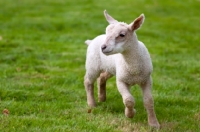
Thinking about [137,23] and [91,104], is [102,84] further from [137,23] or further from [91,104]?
[137,23]

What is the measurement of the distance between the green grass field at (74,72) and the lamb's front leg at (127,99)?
155mm

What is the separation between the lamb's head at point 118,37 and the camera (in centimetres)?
458

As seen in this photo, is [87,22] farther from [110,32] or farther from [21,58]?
[110,32]

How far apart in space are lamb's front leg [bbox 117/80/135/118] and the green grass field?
155 millimetres

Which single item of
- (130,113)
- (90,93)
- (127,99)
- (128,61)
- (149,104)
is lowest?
(90,93)

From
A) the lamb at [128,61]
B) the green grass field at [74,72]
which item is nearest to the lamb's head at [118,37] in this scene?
the lamb at [128,61]

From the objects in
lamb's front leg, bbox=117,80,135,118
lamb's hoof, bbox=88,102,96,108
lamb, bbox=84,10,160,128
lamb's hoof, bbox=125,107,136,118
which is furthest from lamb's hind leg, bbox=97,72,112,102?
lamb's hoof, bbox=125,107,136,118

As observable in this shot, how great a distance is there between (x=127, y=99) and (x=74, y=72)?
11.3 feet

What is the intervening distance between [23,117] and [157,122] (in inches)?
74.3

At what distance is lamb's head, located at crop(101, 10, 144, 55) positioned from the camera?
458 cm

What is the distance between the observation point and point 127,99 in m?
4.95

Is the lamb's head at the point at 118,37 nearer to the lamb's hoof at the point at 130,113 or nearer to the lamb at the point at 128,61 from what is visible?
the lamb at the point at 128,61

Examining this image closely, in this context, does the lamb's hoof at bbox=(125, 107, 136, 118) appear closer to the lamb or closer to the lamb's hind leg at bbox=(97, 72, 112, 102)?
the lamb

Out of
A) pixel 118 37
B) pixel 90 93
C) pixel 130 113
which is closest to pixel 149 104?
pixel 130 113
